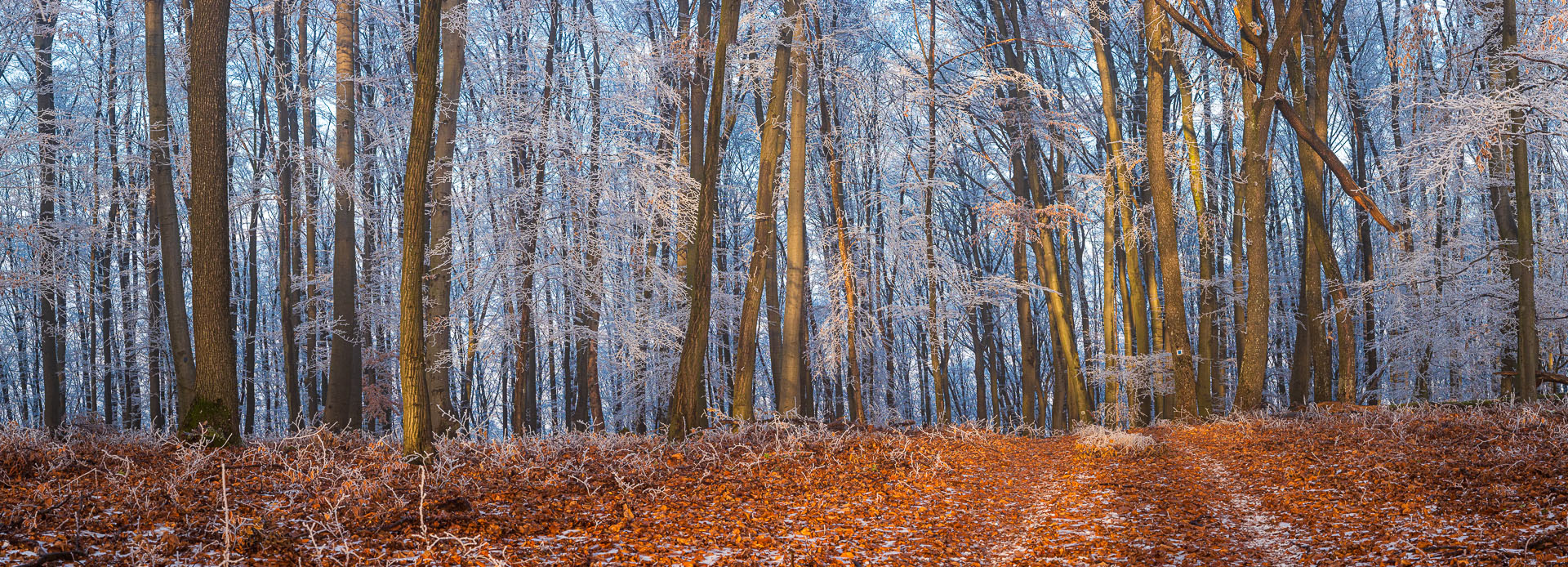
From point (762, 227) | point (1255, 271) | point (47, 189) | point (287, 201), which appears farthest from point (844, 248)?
point (47, 189)

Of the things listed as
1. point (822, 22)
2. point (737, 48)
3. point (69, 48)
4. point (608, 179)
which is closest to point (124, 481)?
point (608, 179)

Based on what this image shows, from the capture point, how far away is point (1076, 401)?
625 inches

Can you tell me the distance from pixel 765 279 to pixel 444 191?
5.48 meters

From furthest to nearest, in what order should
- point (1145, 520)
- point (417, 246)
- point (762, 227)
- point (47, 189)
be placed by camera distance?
point (47, 189) → point (762, 227) → point (417, 246) → point (1145, 520)

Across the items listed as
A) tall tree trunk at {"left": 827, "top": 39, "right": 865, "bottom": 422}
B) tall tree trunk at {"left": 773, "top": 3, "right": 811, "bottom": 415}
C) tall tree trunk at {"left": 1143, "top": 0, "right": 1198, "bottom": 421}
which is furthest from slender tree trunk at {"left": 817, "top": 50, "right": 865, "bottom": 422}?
tall tree trunk at {"left": 1143, "top": 0, "right": 1198, "bottom": 421}

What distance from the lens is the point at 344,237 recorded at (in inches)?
489

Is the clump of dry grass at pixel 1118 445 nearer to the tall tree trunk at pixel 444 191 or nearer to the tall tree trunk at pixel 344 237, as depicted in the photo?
the tall tree trunk at pixel 444 191

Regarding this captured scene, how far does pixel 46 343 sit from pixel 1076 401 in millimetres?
18332

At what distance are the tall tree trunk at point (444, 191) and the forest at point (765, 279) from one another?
0.25 ft

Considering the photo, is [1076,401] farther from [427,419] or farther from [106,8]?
[106,8]

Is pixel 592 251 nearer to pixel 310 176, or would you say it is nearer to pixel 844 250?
pixel 844 250

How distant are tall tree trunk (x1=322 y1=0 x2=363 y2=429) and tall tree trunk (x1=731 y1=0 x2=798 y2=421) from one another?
5483mm

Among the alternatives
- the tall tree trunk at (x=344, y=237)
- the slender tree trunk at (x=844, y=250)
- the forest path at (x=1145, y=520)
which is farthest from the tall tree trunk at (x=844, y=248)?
the tall tree trunk at (x=344, y=237)

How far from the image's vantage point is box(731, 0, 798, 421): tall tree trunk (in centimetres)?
1002
